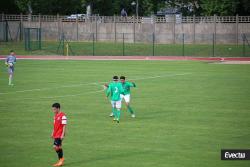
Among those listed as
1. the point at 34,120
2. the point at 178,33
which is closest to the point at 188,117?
the point at 34,120

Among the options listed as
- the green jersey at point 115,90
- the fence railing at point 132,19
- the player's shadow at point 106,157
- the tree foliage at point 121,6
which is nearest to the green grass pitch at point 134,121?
the player's shadow at point 106,157

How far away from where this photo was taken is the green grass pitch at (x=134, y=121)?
19844 mm

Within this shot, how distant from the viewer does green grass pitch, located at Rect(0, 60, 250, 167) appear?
65.1ft

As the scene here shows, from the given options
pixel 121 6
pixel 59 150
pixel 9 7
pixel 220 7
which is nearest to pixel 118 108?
pixel 59 150

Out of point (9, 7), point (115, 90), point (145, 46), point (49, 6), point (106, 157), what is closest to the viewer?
point (106, 157)

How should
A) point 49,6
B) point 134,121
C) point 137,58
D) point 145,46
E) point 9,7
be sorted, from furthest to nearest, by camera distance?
point 49,6 → point 9,7 → point 145,46 → point 137,58 → point 134,121

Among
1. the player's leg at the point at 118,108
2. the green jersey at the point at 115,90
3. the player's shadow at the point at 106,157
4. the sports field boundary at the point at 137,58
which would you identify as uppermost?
the green jersey at the point at 115,90

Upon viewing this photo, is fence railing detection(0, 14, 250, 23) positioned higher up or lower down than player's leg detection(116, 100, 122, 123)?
higher up

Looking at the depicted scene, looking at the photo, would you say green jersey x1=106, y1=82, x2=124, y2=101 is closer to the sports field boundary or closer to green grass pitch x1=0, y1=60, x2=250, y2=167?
green grass pitch x1=0, y1=60, x2=250, y2=167

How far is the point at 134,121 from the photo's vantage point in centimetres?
2659

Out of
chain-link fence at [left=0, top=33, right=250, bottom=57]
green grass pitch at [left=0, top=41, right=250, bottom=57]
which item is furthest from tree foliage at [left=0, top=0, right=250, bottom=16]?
green grass pitch at [left=0, top=41, right=250, bottom=57]

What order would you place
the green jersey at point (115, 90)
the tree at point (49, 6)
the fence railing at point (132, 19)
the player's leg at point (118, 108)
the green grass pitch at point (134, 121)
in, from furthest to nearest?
the tree at point (49, 6) < the fence railing at point (132, 19) < the player's leg at point (118, 108) < the green jersey at point (115, 90) < the green grass pitch at point (134, 121)

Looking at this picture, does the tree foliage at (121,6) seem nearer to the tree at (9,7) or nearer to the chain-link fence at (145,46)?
the tree at (9,7)

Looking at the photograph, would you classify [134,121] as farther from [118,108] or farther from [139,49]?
[139,49]
